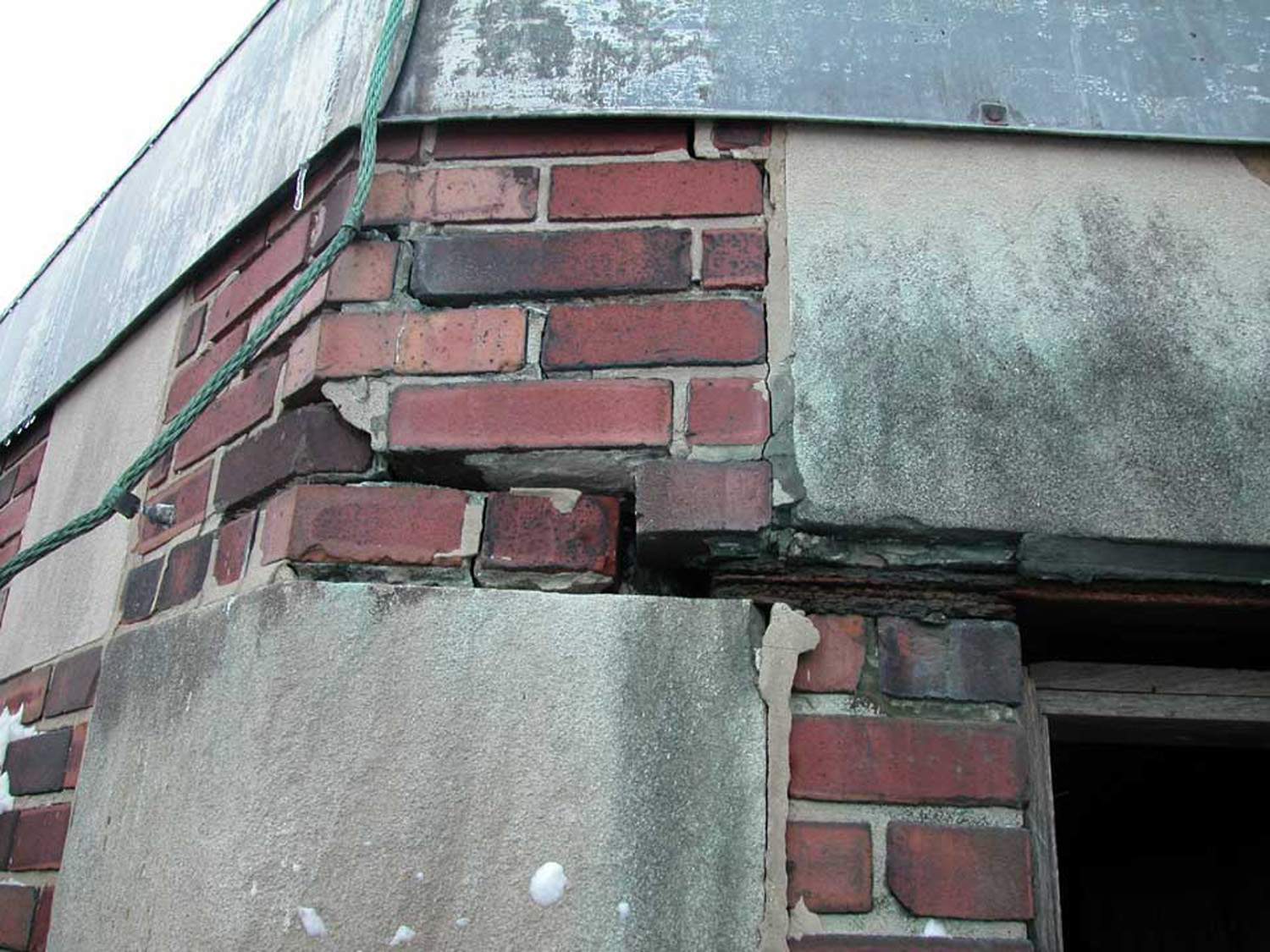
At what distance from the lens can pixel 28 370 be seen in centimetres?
197

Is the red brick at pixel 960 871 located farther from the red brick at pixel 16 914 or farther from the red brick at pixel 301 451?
the red brick at pixel 16 914

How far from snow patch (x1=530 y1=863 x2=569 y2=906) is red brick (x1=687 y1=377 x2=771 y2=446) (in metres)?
0.43

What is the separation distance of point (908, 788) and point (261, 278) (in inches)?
38.5

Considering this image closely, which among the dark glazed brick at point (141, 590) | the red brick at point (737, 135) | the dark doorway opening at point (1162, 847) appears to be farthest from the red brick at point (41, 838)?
the dark doorway opening at point (1162, 847)

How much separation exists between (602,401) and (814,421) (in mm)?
217

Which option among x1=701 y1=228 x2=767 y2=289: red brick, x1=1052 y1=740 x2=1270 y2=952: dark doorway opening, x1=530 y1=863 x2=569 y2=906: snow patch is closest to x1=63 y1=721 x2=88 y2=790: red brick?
x1=530 y1=863 x2=569 y2=906: snow patch

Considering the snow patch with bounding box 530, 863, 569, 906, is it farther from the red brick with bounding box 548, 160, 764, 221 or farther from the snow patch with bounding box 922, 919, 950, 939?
the red brick with bounding box 548, 160, 764, 221

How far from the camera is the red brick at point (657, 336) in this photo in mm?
1137

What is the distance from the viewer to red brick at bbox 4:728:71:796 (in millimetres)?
1430

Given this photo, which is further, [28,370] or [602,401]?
[28,370]

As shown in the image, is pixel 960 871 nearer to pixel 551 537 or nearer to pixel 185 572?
pixel 551 537

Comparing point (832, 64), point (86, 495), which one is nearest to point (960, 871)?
point (832, 64)

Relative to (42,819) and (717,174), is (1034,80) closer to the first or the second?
(717,174)

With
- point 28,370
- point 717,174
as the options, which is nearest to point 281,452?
point 717,174
